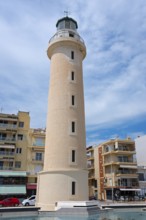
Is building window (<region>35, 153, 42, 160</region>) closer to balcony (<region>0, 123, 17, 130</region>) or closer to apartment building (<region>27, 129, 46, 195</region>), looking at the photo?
apartment building (<region>27, 129, 46, 195</region>)

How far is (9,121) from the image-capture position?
4759 cm

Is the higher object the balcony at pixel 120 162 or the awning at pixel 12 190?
the balcony at pixel 120 162

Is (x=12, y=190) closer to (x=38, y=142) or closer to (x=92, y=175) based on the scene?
(x=38, y=142)

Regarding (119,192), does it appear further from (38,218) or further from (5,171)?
(38,218)

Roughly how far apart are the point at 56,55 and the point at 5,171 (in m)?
25.2

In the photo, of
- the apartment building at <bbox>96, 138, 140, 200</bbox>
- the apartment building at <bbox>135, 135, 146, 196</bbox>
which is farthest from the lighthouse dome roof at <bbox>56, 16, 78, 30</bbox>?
the apartment building at <bbox>135, 135, 146, 196</bbox>

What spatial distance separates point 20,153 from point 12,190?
861cm

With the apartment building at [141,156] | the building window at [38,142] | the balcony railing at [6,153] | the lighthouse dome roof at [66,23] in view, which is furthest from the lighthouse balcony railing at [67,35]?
the apartment building at [141,156]

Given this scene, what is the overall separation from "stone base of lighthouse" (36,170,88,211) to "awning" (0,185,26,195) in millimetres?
17930

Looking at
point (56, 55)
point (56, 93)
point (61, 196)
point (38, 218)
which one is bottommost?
point (38, 218)

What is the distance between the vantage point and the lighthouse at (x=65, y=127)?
21.6m

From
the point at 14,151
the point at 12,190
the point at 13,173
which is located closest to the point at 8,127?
the point at 14,151

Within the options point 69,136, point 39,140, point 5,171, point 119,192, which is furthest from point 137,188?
point 69,136

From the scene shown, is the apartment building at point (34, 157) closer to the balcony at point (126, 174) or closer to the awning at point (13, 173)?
the awning at point (13, 173)
